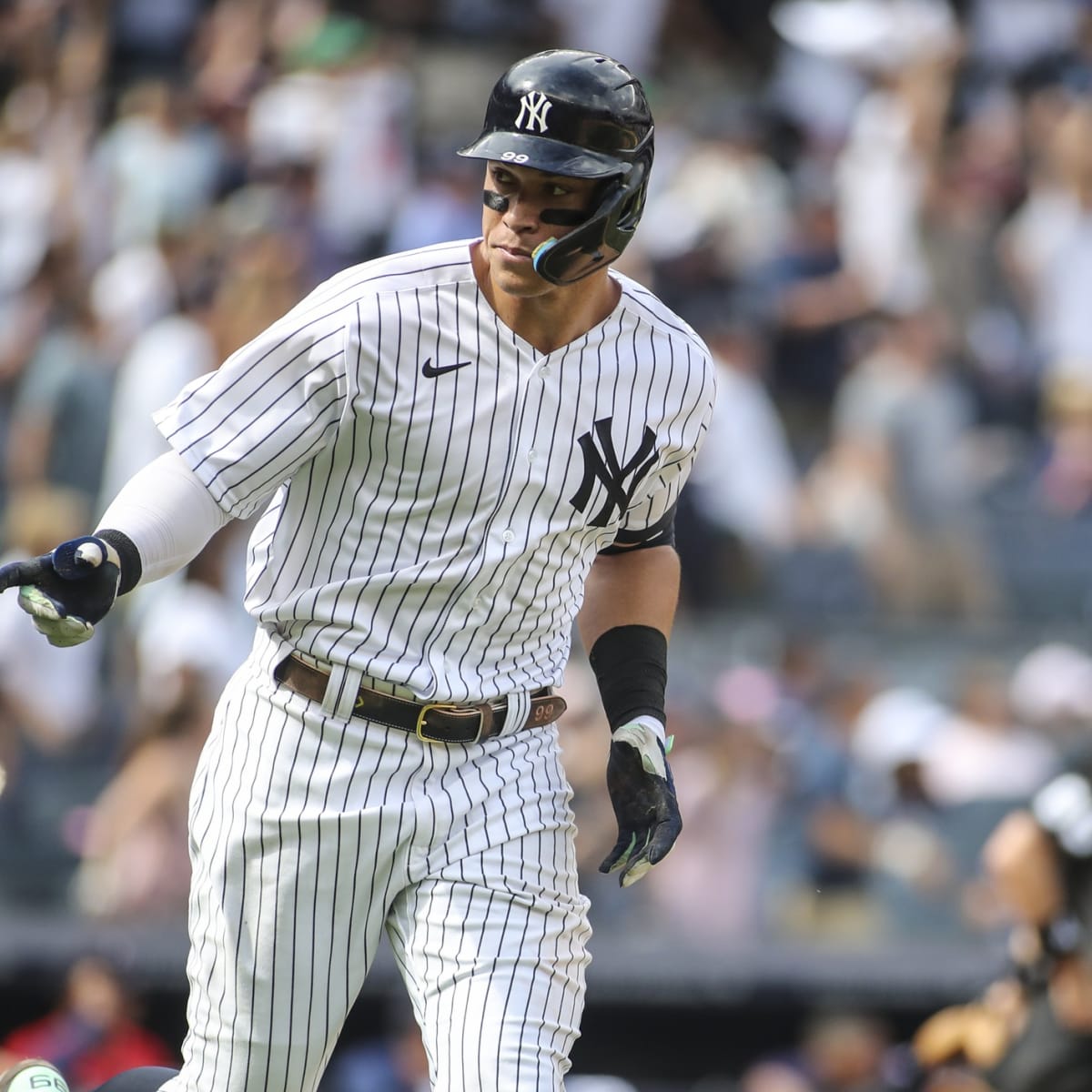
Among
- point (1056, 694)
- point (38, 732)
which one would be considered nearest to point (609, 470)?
point (38, 732)

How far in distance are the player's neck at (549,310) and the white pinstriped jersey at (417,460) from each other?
3 centimetres

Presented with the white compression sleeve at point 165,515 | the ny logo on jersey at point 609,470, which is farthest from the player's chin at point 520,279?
the white compression sleeve at point 165,515

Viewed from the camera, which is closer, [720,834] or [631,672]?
[631,672]

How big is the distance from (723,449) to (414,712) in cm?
583

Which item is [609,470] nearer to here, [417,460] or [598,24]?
[417,460]

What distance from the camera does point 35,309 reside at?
8742 mm

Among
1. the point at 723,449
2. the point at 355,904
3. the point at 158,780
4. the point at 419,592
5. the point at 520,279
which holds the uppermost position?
the point at 520,279

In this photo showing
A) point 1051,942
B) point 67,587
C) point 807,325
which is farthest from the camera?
point 807,325

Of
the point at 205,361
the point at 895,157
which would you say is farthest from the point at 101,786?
the point at 895,157

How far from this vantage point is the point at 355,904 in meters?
3.44

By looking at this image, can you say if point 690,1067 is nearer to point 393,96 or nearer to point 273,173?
point 273,173

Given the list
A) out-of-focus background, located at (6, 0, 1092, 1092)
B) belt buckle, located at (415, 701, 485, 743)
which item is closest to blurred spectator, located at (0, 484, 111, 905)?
out-of-focus background, located at (6, 0, 1092, 1092)

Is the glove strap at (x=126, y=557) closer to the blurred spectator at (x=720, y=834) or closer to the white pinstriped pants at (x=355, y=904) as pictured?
the white pinstriped pants at (x=355, y=904)

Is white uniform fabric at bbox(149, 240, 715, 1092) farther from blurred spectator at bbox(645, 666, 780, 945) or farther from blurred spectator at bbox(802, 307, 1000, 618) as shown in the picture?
blurred spectator at bbox(802, 307, 1000, 618)
